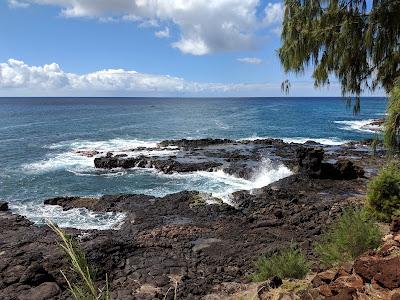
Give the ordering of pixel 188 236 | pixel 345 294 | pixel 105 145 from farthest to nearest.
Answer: pixel 105 145 → pixel 188 236 → pixel 345 294

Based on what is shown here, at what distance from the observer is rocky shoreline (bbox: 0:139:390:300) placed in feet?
42.7

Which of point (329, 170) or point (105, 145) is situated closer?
point (329, 170)

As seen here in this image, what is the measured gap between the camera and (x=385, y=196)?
1292cm

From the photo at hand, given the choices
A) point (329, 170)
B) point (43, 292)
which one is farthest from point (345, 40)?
point (329, 170)

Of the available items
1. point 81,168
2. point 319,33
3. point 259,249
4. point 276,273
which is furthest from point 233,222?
point 81,168

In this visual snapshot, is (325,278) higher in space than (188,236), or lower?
higher

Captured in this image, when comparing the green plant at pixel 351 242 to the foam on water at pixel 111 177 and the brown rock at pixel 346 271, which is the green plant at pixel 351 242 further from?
the foam on water at pixel 111 177

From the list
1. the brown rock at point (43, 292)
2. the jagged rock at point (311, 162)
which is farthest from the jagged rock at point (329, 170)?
the brown rock at point (43, 292)

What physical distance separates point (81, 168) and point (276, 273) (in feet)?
99.3

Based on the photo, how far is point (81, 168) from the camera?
1463 inches

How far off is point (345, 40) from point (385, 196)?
222 inches

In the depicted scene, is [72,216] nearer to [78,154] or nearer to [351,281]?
[351,281]

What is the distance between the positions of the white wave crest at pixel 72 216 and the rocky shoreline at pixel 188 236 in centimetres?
58

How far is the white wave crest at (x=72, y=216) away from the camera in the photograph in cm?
2117
